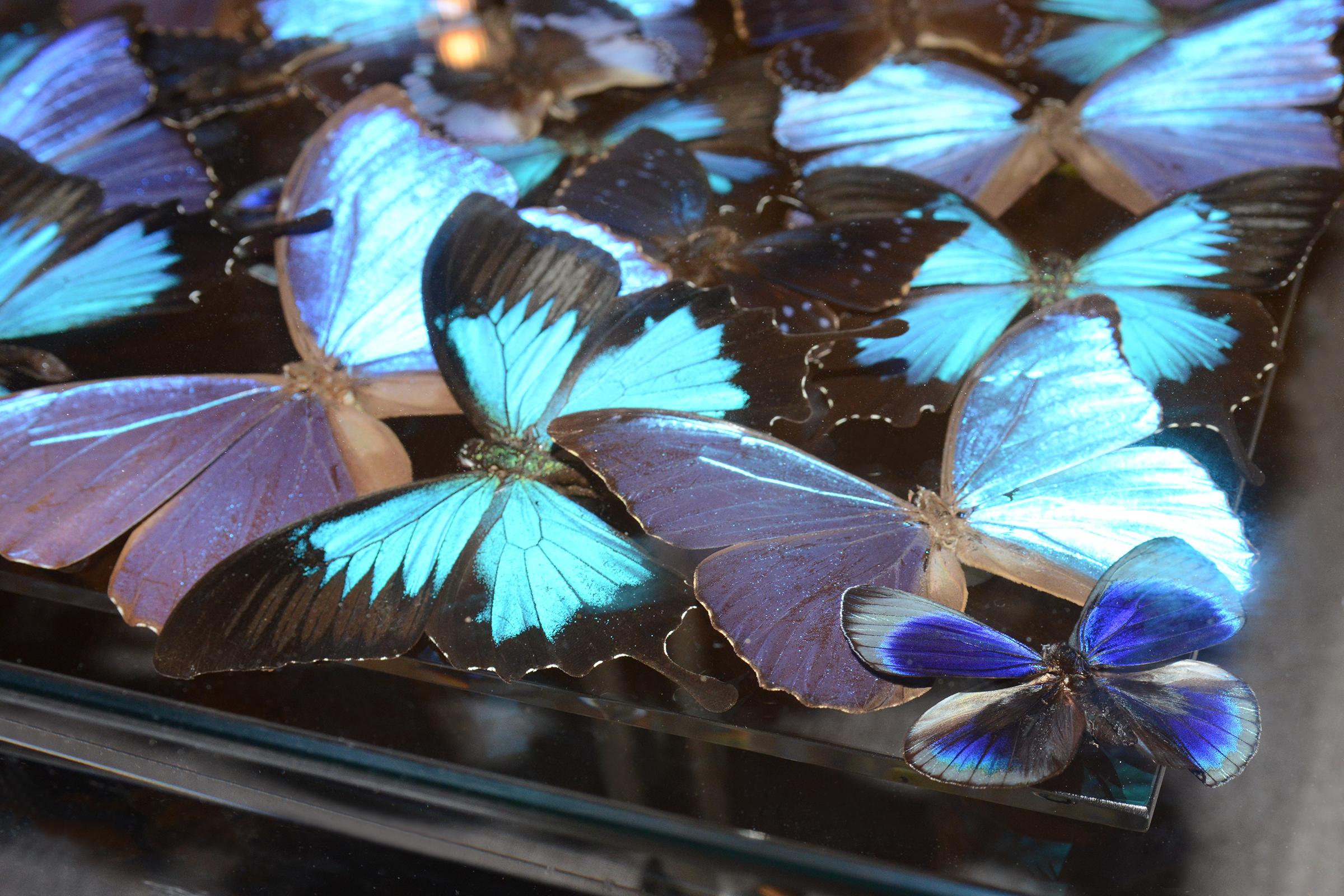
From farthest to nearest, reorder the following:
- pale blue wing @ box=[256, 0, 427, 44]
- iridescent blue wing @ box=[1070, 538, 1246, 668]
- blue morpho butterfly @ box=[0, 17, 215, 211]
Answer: pale blue wing @ box=[256, 0, 427, 44], blue morpho butterfly @ box=[0, 17, 215, 211], iridescent blue wing @ box=[1070, 538, 1246, 668]

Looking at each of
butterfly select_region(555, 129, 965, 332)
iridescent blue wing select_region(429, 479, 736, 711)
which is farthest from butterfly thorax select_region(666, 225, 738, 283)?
iridescent blue wing select_region(429, 479, 736, 711)

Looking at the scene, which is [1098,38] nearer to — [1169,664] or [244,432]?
[1169,664]

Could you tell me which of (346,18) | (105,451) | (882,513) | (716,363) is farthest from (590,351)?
(346,18)

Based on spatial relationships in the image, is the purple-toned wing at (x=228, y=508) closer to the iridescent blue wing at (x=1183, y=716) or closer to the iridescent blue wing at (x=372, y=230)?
the iridescent blue wing at (x=372, y=230)

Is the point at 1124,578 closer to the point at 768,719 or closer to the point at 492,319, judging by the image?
the point at 768,719

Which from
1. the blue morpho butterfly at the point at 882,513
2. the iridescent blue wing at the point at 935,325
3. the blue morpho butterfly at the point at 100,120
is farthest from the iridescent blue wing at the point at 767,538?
the blue morpho butterfly at the point at 100,120

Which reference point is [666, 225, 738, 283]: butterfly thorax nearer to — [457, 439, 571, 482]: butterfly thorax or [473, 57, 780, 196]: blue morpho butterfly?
[473, 57, 780, 196]: blue morpho butterfly
